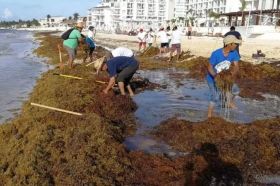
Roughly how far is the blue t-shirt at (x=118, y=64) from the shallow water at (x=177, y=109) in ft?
3.43

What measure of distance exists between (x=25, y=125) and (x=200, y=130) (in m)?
3.23

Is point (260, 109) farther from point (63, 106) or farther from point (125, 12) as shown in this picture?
point (125, 12)

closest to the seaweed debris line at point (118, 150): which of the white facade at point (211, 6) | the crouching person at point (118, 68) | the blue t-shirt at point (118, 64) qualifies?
the crouching person at point (118, 68)

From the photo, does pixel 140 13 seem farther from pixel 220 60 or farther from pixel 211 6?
pixel 220 60

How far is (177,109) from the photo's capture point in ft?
22.4

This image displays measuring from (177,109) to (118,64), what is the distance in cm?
182

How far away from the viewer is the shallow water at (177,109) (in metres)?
4.87

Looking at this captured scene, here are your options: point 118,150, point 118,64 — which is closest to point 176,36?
point 118,64

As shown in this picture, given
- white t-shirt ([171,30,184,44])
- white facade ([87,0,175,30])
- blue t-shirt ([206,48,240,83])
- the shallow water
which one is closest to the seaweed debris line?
the shallow water

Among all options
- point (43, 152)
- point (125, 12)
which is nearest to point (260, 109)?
point (43, 152)

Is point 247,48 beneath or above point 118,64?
beneath

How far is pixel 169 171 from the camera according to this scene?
12.2ft

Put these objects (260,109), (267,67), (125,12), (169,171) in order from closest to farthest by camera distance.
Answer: (169,171)
(260,109)
(267,67)
(125,12)

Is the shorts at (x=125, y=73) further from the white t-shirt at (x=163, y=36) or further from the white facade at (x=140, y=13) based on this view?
the white facade at (x=140, y=13)
